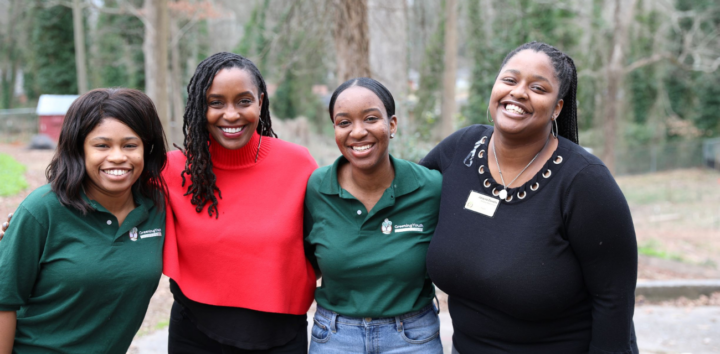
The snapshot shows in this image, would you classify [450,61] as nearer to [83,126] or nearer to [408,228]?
[408,228]

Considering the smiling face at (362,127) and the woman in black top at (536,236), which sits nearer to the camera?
the woman in black top at (536,236)

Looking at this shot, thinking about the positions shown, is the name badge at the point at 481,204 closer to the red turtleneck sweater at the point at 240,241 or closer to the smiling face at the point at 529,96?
the smiling face at the point at 529,96

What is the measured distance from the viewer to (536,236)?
2.20 m

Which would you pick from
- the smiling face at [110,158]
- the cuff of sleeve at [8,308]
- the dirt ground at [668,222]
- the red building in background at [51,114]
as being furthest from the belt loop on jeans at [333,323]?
the red building in background at [51,114]

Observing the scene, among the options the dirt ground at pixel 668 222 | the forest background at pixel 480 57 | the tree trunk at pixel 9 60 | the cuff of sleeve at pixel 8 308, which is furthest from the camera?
the tree trunk at pixel 9 60

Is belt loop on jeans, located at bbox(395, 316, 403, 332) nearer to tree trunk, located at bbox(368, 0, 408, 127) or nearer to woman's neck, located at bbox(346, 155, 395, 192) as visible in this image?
woman's neck, located at bbox(346, 155, 395, 192)

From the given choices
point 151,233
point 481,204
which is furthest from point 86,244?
point 481,204

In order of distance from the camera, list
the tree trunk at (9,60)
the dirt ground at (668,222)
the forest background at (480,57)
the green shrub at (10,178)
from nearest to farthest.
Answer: the dirt ground at (668,222), the green shrub at (10,178), the forest background at (480,57), the tree trunk at (9,60)

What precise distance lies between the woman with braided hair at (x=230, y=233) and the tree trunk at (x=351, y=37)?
300 centimetres

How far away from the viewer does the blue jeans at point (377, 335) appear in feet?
8.41

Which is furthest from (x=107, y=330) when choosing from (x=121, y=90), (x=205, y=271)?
(x=121, y=90)

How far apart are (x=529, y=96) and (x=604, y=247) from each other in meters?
0.67

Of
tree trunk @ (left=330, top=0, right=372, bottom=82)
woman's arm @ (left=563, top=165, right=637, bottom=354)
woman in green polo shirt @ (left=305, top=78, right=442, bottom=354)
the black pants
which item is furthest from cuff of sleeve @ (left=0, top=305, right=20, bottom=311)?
tree trunk @ (left=330, top=0, right=372, bottom=82)

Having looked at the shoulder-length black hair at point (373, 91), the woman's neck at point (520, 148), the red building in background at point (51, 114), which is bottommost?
the red building in background at point (51, 114)
